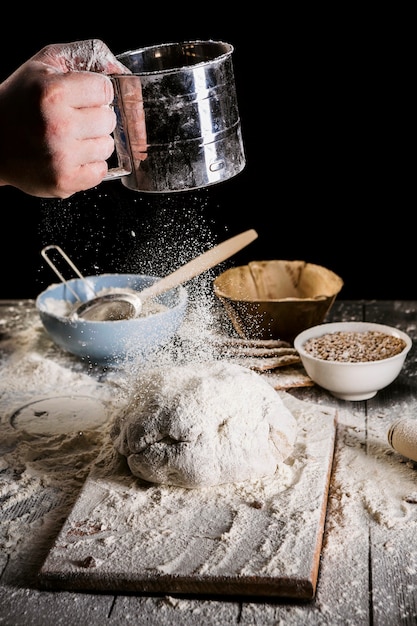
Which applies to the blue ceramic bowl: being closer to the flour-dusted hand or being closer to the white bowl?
the white bowl

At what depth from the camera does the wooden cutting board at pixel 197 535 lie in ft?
4.25

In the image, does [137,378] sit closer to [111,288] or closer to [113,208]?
[111,288]

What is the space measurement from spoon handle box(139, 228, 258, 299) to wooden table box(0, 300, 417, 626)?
22.5 inches

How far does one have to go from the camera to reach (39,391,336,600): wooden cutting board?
4.25 ft

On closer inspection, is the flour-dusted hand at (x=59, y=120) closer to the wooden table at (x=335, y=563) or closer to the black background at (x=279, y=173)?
the wooden table at (x=335, y=563)

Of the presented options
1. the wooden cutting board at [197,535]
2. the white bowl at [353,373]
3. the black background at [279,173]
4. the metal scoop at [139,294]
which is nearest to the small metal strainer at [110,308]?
the metal scoop at [139,294]

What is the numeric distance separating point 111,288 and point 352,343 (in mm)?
703

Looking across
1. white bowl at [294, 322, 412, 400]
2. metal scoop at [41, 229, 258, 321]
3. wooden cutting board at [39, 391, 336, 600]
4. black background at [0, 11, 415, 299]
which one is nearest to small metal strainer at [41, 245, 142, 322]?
metal scoop at [41, 229, 258, 321]

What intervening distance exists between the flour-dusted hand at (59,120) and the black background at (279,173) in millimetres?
771

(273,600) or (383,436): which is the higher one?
(273,600)

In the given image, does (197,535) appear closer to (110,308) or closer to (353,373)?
(353,373)

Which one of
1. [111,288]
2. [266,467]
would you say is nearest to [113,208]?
[111,288]

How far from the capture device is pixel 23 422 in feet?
6.10

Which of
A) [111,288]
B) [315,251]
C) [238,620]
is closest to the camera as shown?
[238,620]
